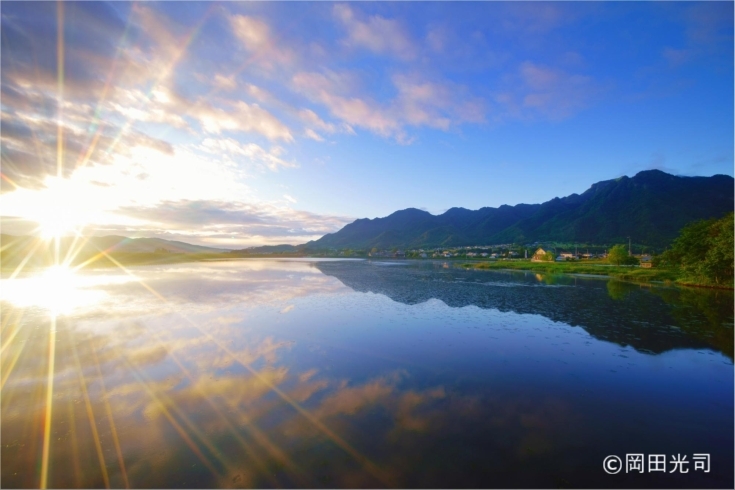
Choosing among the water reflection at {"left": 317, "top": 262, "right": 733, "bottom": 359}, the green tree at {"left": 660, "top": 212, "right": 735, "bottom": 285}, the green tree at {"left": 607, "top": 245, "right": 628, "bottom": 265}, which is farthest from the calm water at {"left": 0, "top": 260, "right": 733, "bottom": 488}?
the green tree at {"left": 607, "top": 245, "right": 628, "bottom": 265}

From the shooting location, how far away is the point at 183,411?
10656 millimetres

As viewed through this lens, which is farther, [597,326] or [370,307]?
[370,307]

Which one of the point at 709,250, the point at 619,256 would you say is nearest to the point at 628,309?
the point at 709,250

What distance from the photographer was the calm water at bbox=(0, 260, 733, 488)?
7.93 meters

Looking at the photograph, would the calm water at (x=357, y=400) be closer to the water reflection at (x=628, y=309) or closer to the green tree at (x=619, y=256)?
the water reflection at (x=628, y=309)

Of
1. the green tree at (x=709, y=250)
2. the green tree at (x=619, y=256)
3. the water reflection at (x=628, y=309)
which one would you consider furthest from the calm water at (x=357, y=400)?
the green tree at (x=619, y=256)

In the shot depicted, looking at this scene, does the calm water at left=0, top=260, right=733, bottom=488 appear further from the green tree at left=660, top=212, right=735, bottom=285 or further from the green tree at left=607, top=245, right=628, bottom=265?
the green tree at left=607, top=245, right=628, bottom=265

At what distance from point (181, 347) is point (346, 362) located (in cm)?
956

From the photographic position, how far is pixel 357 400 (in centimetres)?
1163

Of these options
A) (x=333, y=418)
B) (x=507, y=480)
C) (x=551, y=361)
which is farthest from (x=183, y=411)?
(x=551, y=361)

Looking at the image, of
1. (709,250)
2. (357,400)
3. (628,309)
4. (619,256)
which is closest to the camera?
(357,400)

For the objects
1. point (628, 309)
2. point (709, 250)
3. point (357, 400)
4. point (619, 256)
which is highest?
point (709, 250)

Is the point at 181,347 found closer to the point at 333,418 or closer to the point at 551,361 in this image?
the point at 333,418

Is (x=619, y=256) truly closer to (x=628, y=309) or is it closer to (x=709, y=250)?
(x=709, y=250)
